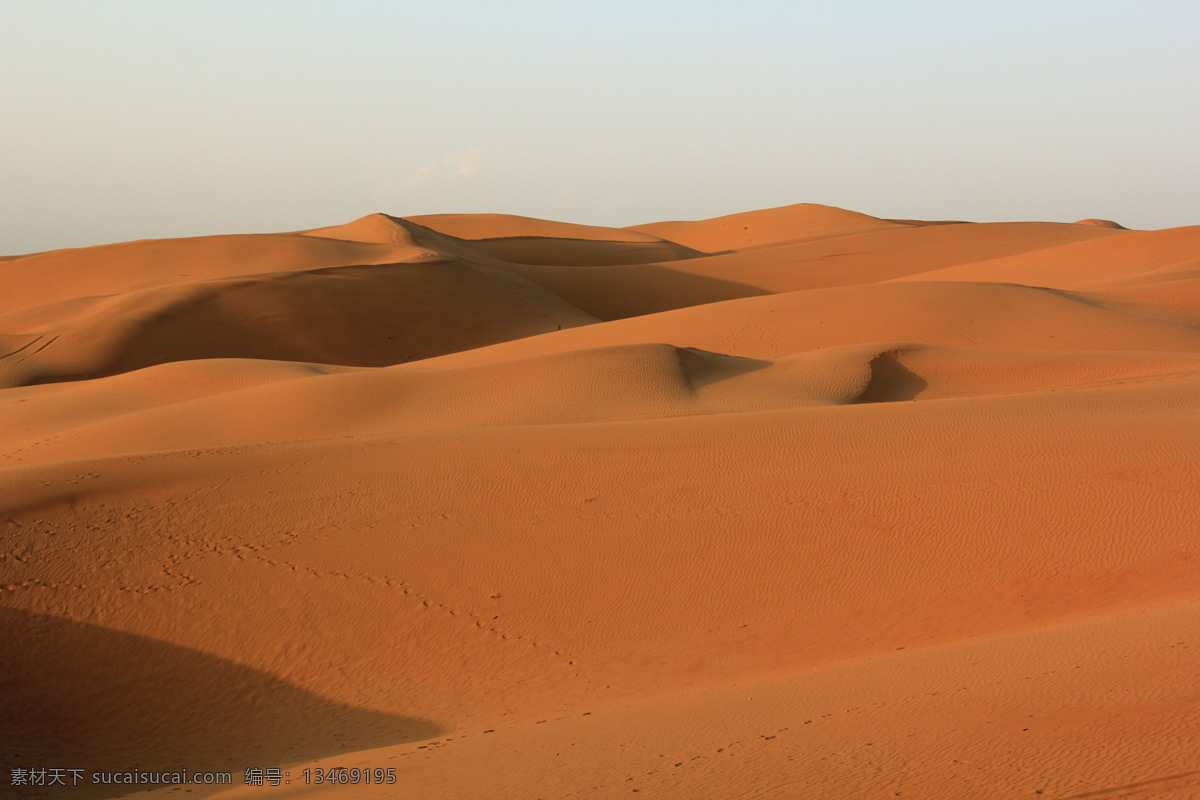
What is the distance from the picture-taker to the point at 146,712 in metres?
6.52

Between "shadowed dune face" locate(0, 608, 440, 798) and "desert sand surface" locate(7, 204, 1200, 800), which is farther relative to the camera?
"shadowed dune face" locate(0, 608, 440, 798)

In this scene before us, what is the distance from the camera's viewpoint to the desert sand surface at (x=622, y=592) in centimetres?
423

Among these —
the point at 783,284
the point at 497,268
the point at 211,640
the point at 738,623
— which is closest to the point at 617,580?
the point at 738,623

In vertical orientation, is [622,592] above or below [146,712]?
above

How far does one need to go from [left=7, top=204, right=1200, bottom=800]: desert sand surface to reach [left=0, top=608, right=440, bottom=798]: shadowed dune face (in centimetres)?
2

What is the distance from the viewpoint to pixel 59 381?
21.8 m

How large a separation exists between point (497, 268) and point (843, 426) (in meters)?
27.5

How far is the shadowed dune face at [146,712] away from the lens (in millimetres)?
5914

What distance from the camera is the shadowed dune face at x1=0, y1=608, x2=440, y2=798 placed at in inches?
233

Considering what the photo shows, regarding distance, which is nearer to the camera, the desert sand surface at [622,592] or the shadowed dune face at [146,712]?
the desert sand surface at [622,592]

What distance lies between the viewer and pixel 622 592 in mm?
7223

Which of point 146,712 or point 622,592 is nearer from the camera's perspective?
point 146,712

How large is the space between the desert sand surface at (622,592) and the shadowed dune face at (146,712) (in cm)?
2

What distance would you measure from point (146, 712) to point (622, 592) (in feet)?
10.3
